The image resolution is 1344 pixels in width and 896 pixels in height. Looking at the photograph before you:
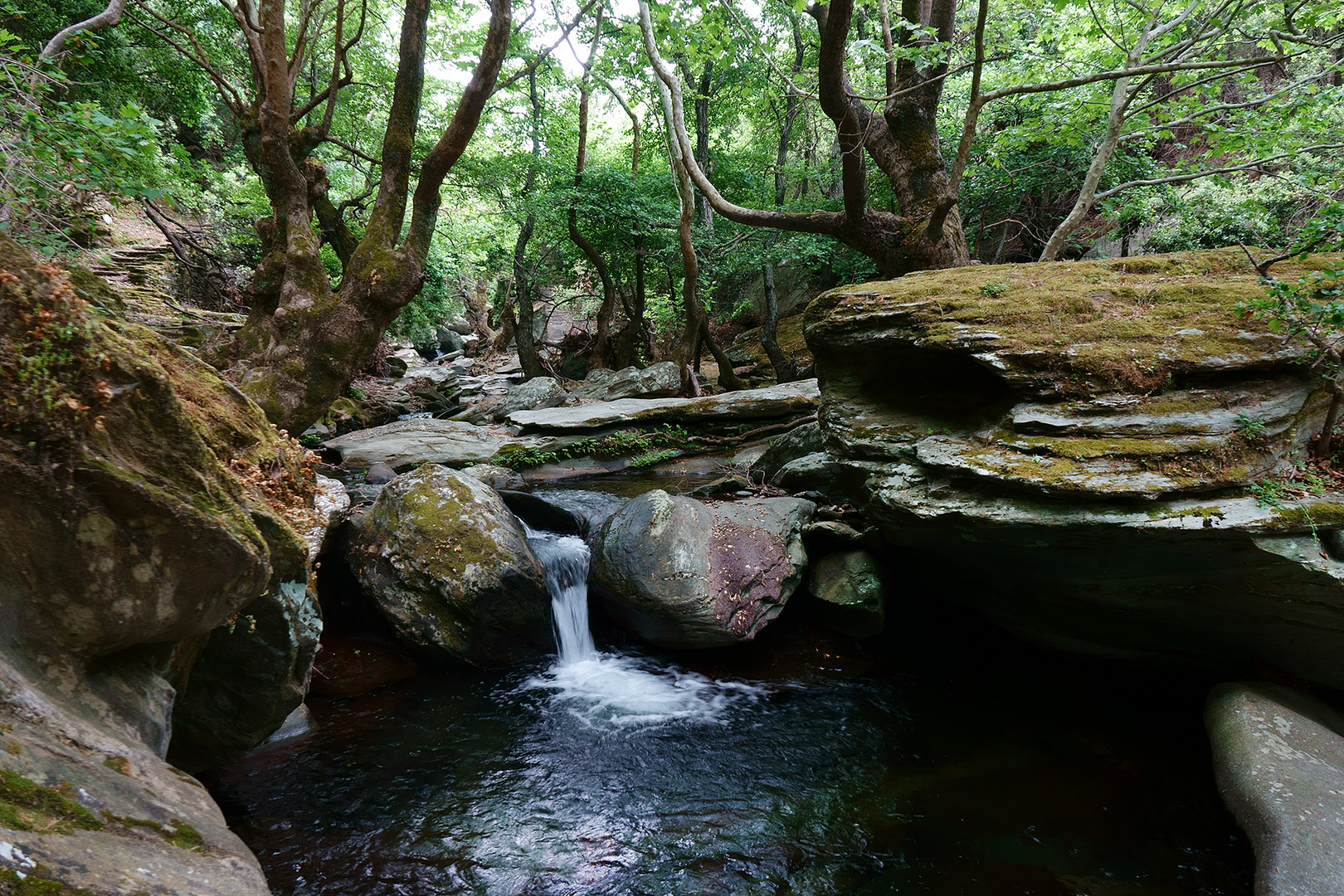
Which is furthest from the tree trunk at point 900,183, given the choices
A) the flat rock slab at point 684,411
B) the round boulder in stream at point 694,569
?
the round boulder in stream at point 694,569

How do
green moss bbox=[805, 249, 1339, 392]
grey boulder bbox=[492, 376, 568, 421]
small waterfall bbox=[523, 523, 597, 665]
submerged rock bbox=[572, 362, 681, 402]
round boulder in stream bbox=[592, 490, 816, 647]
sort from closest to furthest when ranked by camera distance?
1. green moss bbox=[805, 249, 1339, 392]
2. round boulder in stream bbox=[592, 490, 816, 647]
3. small waterfall bbox=[523, 523, 597, 665]
4. submerged rock bbox=[572, 362, 681, 402]
5. grey boulder bbox=[492, 376, 568, 421]

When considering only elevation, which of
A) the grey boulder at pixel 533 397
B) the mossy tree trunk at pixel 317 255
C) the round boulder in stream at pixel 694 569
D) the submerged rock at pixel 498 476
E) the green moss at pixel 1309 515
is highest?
the mossy tree trunk at pixel 317 255

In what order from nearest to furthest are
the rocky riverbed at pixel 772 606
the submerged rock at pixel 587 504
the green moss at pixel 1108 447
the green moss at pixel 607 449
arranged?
1. the rocky riverbed at pixel 772 606
2. the green moss at pixel 1108 447
3. the submerged rock at pixel 587 504
4. the green moss at pixel 607 449

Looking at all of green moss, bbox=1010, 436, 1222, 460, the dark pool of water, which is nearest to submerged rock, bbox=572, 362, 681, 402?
the dark pool of water

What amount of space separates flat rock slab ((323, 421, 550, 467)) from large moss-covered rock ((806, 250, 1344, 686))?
252 inches

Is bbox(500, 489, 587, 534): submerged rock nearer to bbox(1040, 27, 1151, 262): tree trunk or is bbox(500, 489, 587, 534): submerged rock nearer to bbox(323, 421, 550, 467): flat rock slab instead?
bbox(323, 421, 550, 467): flat rock slab

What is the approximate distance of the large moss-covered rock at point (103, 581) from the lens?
1.76 meters

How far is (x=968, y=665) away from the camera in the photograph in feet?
18.8

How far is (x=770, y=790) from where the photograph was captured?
4203 mm

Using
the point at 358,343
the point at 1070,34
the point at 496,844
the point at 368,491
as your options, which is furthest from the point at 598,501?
the point at 1070,34

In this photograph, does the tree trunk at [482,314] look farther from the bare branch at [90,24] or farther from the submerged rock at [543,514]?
the submerged rock at [543,514]

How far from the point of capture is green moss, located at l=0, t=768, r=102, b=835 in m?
1.53

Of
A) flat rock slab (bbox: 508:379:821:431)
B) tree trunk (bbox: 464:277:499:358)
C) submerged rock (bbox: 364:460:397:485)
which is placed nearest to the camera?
submerged rock (bbox: 364:460:397:485)

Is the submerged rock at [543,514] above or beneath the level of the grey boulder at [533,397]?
beneath
